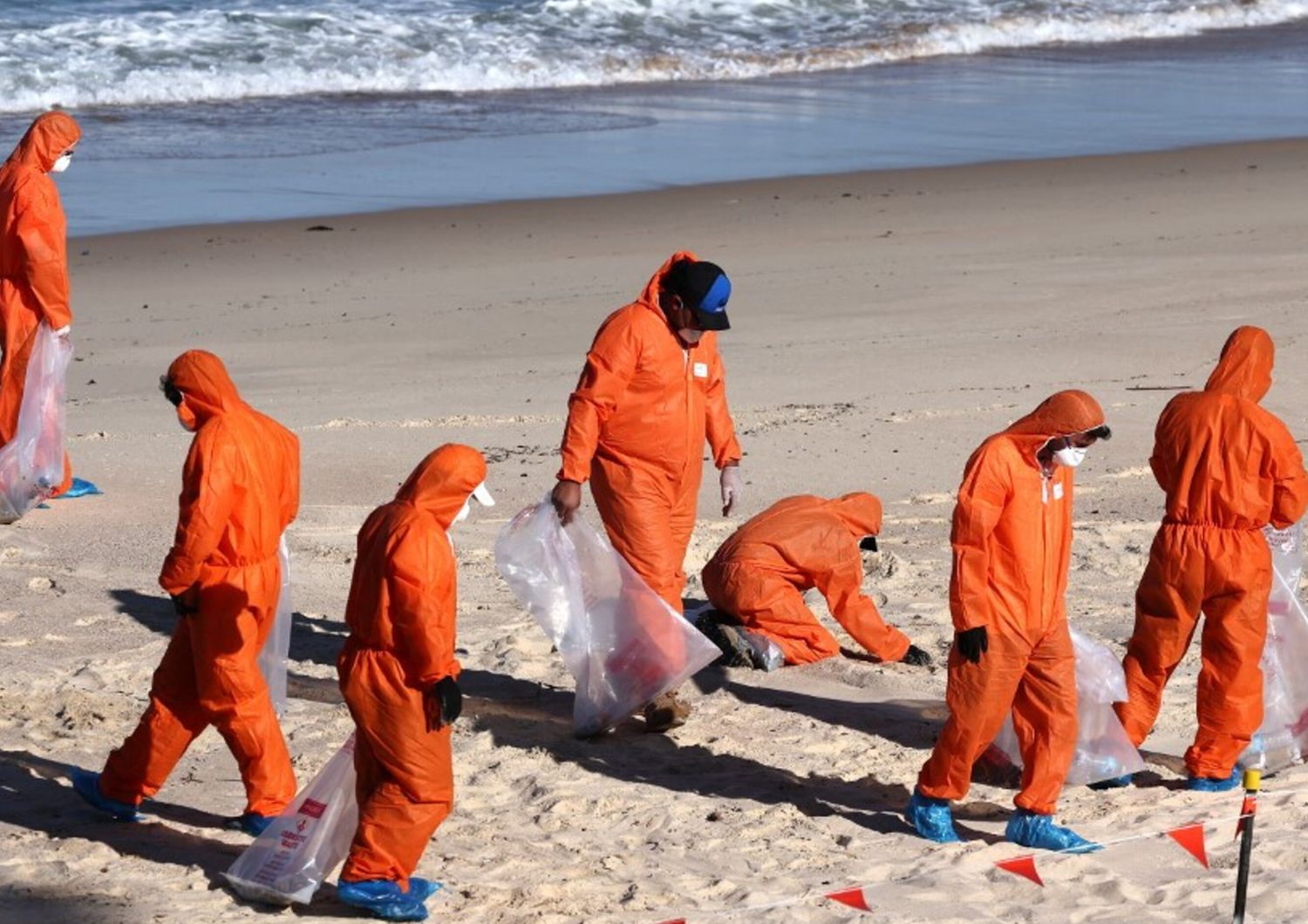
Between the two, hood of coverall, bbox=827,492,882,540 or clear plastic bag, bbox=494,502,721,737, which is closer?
clear plastic bag, bbox=494,502,721,737

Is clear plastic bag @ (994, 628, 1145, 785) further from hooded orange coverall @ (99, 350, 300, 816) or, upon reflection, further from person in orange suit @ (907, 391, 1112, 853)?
hooded orange coverall @ (99, 350, 300, 816)

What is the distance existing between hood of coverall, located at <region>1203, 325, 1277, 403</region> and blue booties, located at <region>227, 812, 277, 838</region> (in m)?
3.33

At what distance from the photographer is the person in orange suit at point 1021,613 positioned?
648 cm

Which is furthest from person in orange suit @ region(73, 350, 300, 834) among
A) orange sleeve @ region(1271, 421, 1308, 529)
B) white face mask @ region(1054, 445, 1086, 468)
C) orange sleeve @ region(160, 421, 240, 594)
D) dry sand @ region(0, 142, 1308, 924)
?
orange sleeve @ region(1271, 421, 1308, 529)

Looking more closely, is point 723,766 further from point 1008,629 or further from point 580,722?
point 1008,629

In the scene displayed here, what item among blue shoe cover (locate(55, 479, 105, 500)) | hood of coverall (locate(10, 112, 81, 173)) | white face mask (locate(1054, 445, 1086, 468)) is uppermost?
hood of coverall (locate(10, 112, 81, 173))

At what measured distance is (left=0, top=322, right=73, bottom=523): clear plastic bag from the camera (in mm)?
9664

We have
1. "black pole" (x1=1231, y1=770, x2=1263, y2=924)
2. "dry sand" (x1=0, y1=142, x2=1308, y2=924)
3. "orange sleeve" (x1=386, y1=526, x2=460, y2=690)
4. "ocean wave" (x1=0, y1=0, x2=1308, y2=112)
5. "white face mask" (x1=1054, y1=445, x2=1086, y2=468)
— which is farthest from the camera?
"ocean wave" (x1=0, y1=0, x2=1308, y2=112)

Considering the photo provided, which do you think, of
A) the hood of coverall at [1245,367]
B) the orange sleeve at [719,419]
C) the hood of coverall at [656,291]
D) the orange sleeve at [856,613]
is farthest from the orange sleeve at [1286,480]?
the hood of coverall at [656,291]

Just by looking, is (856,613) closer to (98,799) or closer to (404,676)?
(404,676)

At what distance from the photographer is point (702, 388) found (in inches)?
310

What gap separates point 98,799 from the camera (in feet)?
22.6

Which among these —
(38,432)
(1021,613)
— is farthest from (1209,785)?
(38,432)

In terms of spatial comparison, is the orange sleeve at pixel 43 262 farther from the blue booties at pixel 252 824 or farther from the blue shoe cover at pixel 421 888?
the blue shoe cover at pixel 421 888
